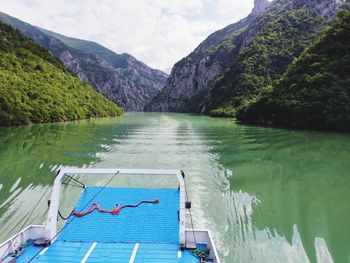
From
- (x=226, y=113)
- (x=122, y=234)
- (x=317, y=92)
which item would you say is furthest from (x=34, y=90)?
(x=122, y=234)

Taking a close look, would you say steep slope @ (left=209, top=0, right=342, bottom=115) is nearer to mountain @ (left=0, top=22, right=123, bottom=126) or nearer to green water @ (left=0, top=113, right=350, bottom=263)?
mountain @ (left=0, top=22, right=123, bottom=126)

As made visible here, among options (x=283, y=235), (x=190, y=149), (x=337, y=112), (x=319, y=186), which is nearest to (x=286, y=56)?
(x=337, y=112)

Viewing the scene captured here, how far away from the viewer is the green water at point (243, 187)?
11250mm

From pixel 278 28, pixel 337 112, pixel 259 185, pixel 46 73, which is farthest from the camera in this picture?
pixel 278 28

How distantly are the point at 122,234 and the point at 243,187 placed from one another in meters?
9.80

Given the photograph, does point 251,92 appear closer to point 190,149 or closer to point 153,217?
point 190,149

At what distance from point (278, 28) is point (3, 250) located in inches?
5543

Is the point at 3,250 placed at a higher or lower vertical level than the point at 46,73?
lower

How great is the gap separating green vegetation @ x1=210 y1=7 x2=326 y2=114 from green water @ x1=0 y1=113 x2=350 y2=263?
264 ft

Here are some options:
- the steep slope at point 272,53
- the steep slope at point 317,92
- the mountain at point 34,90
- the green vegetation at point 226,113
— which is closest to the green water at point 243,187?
the steep slope at point 317,92

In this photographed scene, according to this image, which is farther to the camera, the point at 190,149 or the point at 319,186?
the point at 190,149

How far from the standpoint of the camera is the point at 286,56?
11675cm

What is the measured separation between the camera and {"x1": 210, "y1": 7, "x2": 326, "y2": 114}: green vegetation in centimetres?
11425

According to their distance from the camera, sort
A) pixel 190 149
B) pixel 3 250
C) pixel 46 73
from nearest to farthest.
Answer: pixel 3 250 → pixel 190 149 → pixel 46 73
